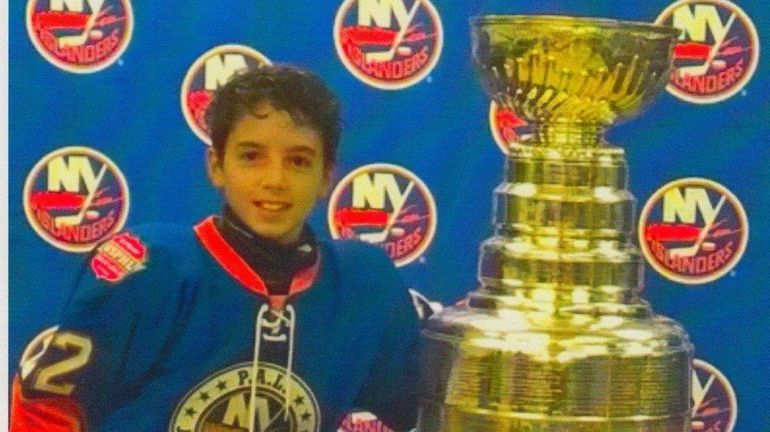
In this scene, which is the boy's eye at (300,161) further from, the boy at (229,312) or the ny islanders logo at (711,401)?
the ny islanders logo at (711,401)

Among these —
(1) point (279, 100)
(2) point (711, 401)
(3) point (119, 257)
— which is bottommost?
(2) point (711, 401)

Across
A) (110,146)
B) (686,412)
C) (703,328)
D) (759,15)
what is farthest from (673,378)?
(110,146)

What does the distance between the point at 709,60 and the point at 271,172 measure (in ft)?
0.98

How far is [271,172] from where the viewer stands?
928 millimetres

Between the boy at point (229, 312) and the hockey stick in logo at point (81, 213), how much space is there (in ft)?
0.08

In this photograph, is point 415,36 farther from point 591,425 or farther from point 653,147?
point 591,425

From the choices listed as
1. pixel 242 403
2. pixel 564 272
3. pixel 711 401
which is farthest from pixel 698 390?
pixel 242 403

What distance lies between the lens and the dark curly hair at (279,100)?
94 cm

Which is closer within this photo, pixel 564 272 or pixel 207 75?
pixel 564 272

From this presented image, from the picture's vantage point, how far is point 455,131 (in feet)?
3.14

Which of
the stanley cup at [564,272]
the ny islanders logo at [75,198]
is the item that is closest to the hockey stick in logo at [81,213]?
the ny islanders logo at [75,198]

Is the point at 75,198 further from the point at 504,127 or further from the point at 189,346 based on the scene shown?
the point at 504,127

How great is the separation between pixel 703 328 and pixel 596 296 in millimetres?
151

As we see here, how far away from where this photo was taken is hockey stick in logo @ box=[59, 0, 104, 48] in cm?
93
